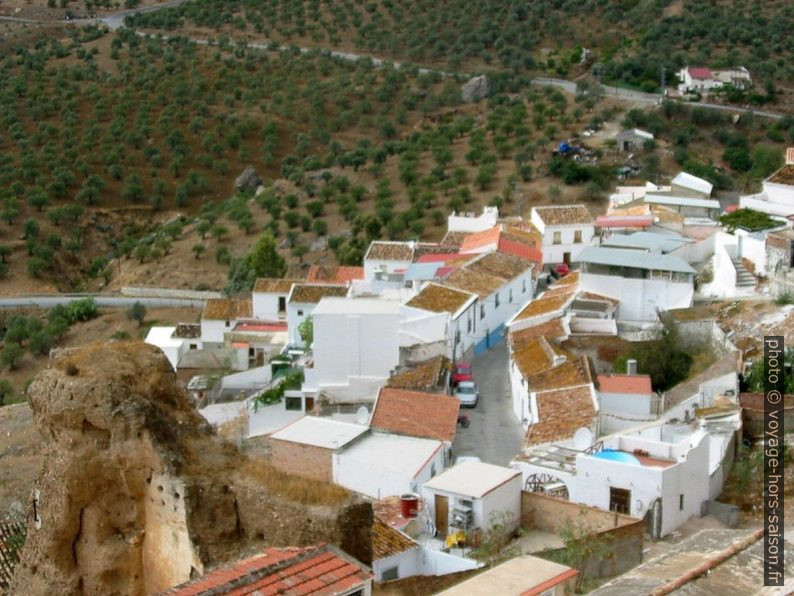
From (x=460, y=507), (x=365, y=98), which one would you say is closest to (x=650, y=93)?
(x=365, y=98)

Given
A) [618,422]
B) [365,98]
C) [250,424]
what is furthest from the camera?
[365,98]

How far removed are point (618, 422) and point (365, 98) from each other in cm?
4836

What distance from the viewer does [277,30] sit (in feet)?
268

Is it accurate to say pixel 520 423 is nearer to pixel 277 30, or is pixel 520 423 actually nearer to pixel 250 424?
pixel 250 424

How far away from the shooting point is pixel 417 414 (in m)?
25.2

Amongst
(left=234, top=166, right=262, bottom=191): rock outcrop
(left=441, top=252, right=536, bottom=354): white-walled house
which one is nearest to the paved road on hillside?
(left=234, top=166, right=262, bottom=191): rock outcrop

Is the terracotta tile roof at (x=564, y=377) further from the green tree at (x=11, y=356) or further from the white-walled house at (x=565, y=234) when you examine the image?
the green tree at (x=11, y=356)

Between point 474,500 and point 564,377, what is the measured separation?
22.4 feet

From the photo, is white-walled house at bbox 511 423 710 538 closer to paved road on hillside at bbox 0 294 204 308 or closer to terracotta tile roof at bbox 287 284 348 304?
terracotta tile roof at bbox 287 284 348 304

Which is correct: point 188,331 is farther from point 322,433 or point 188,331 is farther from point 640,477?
point 640,477

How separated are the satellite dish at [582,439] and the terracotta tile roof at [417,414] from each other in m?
2.68

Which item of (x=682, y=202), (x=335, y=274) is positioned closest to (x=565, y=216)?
(x=682, y=202)

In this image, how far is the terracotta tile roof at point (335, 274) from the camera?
3847 centimetres

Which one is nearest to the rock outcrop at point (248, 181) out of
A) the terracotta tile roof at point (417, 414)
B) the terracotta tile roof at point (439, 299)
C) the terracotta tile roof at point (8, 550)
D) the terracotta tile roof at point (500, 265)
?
the terracotta tile roof at point (500, 265)
